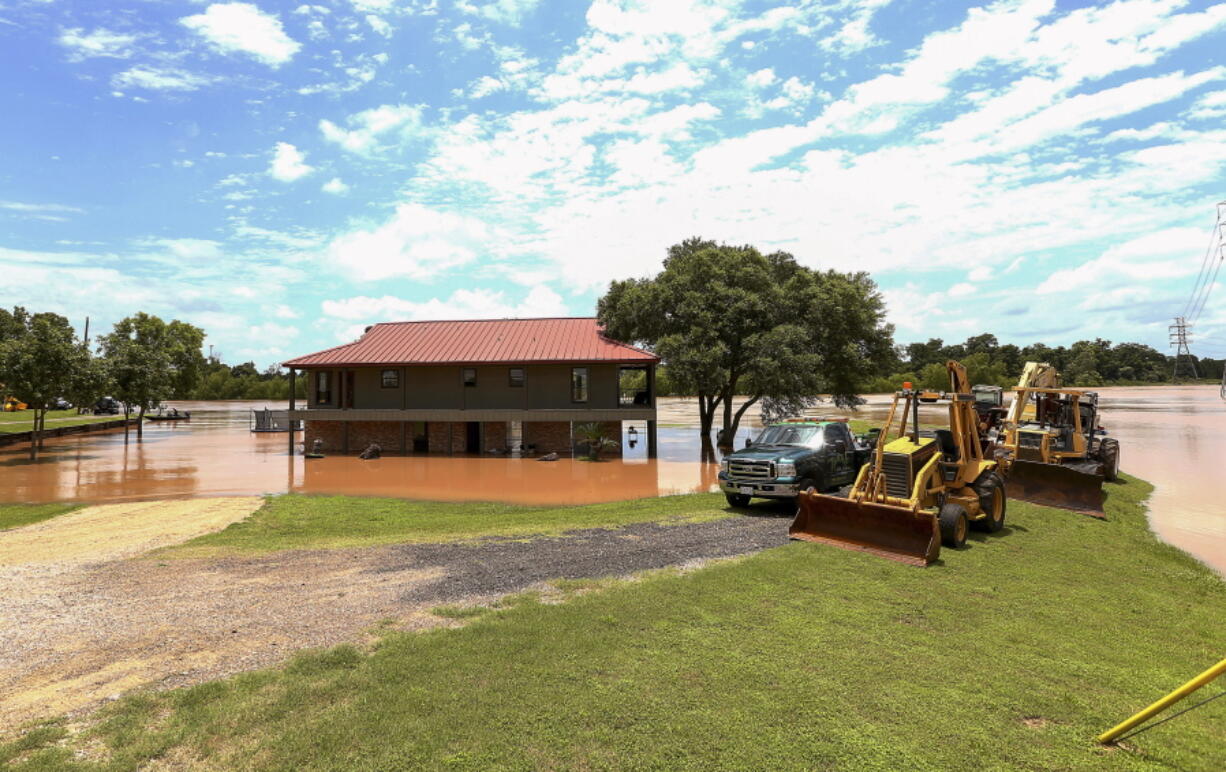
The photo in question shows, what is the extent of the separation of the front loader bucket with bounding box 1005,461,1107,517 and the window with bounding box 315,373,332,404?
30.1 m

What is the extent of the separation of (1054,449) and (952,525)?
10703 millimetres

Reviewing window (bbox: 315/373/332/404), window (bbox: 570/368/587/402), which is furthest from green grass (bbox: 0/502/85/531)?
window (bbox: 570/368/587/402)

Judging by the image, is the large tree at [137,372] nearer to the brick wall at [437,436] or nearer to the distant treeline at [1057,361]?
the brick wall at [437,436]

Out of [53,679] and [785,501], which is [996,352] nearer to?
[785,501]

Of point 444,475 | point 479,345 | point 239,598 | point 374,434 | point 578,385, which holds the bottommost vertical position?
point 444,475

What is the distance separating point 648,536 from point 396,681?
6467mm

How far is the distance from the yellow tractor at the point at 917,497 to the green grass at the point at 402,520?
10.8ft

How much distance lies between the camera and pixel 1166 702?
3.81 meters

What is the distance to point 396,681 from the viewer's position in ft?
16.6

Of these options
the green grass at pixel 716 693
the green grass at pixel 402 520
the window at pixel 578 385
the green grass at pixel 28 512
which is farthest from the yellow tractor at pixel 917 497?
the window at pixel 578 385

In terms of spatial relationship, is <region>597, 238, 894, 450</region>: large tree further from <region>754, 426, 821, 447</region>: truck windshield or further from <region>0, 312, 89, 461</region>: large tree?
<region>0, 312, 89, 461</region>: large tree

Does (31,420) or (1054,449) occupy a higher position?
(31,420)

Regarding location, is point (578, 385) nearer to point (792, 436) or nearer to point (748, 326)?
point (748, 326)

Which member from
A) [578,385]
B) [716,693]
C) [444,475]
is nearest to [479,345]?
[578,385]
